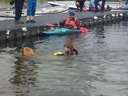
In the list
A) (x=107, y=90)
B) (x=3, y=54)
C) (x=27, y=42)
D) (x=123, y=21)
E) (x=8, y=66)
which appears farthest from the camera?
(x=123, y=21)

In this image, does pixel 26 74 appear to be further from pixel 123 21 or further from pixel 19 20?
pixel 123 21

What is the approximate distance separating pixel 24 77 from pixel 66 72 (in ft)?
4.71

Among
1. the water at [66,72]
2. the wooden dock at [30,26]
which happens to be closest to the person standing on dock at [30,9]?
the wooden dock at [30,26]

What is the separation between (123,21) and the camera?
38.5 meters

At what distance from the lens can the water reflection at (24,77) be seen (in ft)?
39.6

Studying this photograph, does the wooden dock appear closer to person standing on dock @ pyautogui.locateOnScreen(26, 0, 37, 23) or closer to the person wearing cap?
person standing on dock @ pyautogui.locateOnScreen(26, 0, 37, 23)

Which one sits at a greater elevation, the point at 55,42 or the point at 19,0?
the point at 19,0

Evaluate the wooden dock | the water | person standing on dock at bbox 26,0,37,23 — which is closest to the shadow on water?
the water

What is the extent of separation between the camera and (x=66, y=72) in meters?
14.6

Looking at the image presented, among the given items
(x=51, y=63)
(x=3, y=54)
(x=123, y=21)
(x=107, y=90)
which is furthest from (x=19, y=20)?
(x=123, y=21)

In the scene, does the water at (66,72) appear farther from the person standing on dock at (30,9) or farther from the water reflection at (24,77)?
the person standing on dock at (30,9)

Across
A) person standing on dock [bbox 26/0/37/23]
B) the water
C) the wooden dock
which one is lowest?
the water

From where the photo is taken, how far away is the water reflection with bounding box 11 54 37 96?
12062mm

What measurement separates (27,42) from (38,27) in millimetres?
2278
